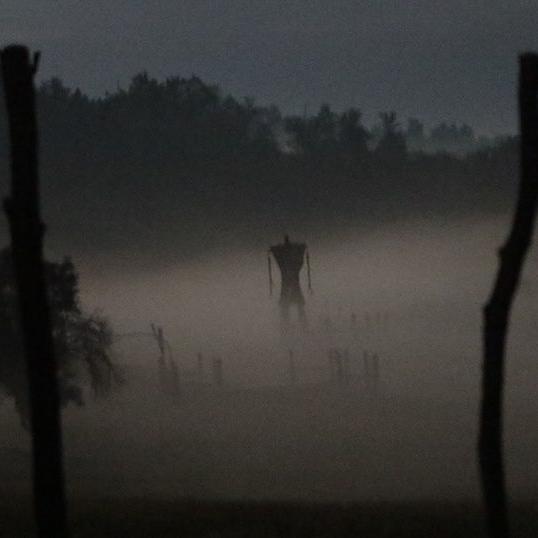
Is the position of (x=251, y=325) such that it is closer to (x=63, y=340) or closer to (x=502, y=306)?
(x=63, y=340)

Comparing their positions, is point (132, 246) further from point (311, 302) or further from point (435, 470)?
point (435, 470)

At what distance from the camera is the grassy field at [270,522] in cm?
1977

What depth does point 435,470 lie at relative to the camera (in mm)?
51625

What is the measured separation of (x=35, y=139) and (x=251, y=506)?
35.5 ft

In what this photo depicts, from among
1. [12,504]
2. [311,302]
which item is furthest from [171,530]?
[311,302]

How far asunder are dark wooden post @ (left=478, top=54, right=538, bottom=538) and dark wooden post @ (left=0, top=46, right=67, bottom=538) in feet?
12.6

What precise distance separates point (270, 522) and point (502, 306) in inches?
311

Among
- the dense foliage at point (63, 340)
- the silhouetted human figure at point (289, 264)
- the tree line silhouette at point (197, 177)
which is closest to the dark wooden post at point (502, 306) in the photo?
the dense foliage at point (63, 340)

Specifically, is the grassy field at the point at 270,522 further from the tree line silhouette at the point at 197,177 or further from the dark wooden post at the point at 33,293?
the tree line silhouette at the point at 197,177

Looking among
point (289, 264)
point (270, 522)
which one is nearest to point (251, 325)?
point (289, 264)

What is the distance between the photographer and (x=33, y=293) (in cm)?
1378

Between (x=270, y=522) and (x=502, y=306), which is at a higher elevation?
(x=502, y=306)

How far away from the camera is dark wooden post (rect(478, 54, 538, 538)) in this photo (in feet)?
43.7

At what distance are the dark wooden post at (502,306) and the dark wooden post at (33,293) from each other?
385 centimetres
